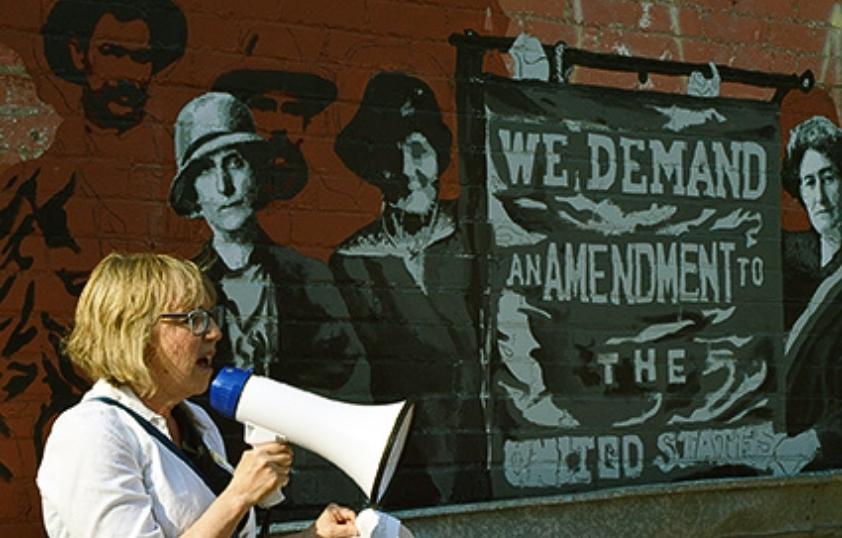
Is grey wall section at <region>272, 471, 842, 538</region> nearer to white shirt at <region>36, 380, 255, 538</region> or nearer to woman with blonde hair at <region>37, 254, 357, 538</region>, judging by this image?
woman with blonde hair at <region>37, 254, 357, 538</region>

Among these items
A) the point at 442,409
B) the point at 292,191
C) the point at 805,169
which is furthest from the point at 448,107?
the point at 805,169

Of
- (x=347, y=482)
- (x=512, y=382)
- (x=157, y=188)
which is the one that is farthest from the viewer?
(x=512, y=382)

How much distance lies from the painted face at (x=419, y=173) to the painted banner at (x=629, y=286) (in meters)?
0.30

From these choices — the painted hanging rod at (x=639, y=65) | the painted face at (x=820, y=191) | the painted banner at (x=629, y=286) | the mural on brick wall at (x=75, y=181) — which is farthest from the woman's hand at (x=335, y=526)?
the painted face at (x=820, y=191)

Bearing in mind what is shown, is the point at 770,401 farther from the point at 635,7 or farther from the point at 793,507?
the point at 635,7

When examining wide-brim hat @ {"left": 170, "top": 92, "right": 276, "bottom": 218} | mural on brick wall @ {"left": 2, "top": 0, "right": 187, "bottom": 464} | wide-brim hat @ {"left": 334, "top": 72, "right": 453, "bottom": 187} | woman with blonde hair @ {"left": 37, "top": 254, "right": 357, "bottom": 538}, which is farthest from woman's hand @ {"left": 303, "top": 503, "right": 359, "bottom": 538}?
wide-brim hat @ {"left": 334, "top": 72, "right": 453, "bottom": 187}

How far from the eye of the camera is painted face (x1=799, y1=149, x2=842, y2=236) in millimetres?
8070

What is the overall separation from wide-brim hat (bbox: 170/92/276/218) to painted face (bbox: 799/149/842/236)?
302 centimetres

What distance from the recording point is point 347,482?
6.62 m

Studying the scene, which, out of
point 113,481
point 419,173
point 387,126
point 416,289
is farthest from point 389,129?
point 113,481

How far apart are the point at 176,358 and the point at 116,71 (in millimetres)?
2533

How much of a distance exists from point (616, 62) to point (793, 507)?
2.29 m

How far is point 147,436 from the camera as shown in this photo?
3.70 m

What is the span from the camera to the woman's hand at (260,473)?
12.0ft
